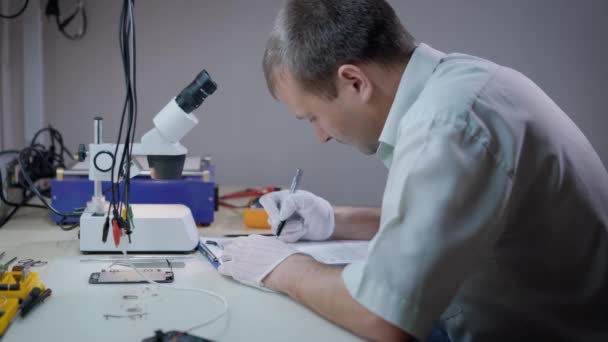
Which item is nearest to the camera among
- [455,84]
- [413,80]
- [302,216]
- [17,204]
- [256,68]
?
[455,84]

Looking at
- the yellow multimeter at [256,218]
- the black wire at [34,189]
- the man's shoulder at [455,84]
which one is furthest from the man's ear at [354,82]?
the black wire at [34,189]

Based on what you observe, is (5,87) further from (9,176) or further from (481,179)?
(481,179)

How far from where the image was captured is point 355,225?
5.03 feet

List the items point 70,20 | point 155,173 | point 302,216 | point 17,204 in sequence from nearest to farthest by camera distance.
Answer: point 155,173, point 302,216, point 17,204, point 70,20

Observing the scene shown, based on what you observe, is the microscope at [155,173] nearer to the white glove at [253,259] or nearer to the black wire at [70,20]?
the white glove at [253,259]

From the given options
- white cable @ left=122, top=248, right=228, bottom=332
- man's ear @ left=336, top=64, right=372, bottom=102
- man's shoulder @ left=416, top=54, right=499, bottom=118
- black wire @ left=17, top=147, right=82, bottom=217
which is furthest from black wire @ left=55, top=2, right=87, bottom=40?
man's shoulder @ left=416, top=54, right=499, bottom=118

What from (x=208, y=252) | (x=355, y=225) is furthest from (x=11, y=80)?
(x=355, y=225)

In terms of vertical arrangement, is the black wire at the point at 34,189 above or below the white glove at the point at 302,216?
below

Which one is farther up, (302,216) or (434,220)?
(434,220)

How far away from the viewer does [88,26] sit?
2277mm

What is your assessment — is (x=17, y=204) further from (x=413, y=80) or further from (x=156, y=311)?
(x=413, y=80)

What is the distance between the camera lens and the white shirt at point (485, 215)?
0.86 m

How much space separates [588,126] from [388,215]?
2067 mm

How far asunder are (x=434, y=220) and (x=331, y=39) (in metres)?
0.38
